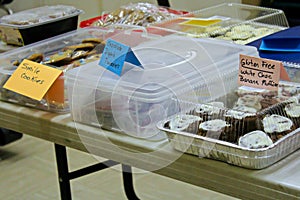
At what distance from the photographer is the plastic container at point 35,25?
→ 75.2 inches

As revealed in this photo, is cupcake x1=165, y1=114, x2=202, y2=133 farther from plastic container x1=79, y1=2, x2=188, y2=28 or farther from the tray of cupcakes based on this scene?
plastic container x1=79, y1=2, x2=188, y2=28

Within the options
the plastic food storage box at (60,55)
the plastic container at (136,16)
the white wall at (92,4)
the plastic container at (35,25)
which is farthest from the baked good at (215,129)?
the white wall at (92,4)

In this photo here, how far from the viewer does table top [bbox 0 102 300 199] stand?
0.92 metres

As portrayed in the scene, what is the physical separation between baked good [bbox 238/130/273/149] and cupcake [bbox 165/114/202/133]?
0.10m

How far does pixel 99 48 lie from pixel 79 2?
3.70 m

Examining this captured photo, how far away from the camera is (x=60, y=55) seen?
153 cm

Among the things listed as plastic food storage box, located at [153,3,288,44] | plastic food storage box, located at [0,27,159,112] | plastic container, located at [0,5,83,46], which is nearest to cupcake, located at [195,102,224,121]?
plastic food storage box, located at [0,27,159,112]

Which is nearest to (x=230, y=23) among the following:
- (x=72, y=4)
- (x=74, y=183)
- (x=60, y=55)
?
(x=60, y=55)

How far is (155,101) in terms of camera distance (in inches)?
43.9

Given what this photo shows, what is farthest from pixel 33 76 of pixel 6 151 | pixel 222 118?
pixel 6 151

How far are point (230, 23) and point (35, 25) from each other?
67 cm

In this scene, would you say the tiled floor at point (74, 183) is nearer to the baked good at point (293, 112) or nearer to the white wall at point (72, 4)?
the baked good at point (293, 112)

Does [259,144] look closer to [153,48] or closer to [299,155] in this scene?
[299,155]

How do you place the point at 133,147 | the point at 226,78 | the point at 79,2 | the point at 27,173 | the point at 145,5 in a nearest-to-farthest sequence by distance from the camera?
the point at 133,147 → the point at 226,78 → the point at 145,5 → the point at 27,173 → the point at 79,2
